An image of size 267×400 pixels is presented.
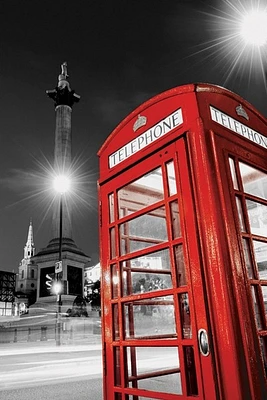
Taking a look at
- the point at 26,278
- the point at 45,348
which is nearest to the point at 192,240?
the point at 45,348

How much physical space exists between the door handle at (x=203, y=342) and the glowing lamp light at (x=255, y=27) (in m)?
7.57

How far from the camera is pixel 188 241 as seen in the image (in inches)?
97.8

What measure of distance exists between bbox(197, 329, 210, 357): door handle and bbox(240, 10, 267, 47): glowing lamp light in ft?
24.8

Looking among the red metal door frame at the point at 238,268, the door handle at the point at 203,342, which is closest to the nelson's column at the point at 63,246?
the red metal door frame at the point at 238,268

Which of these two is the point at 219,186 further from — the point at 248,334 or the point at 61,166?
the point at 61,166

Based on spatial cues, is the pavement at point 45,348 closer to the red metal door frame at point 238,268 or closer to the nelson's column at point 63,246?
the nelson's column at point 63,246

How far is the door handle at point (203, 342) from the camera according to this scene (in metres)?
2.20

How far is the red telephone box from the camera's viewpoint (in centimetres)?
219

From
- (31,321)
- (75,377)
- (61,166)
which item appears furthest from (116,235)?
(61,166)

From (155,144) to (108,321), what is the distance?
5.67ft

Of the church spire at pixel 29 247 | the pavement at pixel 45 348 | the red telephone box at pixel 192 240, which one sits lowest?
the pavement at pixel 45 348

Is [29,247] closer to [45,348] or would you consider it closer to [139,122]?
[45,348]

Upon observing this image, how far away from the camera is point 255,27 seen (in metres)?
7.67

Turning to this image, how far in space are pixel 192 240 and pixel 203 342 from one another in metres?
0.71
